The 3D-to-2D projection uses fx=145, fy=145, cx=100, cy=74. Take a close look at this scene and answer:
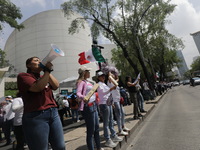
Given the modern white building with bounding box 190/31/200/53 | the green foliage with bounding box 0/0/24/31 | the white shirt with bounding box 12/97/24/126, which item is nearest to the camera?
the white shirt with bounding box 12/97/24/126

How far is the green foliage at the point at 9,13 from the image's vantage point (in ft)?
37.0

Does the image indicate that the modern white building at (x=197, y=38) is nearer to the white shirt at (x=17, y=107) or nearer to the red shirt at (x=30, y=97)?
the white shirt at (x=17, y=107)

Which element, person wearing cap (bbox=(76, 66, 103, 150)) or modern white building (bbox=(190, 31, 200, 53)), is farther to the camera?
modern white building (bbox=(190, 31, 200, 53))

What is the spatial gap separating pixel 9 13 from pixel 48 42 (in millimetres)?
25256

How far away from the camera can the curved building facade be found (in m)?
35.7

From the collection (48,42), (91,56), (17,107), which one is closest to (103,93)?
(91,56)

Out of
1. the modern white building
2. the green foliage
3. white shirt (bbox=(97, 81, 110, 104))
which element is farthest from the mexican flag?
the modern white building

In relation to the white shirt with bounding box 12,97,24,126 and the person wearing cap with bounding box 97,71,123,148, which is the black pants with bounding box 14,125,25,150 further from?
the person wearing cap with bounding box 97,71,123,148

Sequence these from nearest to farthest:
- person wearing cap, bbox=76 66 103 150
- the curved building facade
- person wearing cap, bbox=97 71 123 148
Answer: person wearing cap, bbox=76 66 103 150, person wearing cap, bbox=97 71 123 148, the curved building facade

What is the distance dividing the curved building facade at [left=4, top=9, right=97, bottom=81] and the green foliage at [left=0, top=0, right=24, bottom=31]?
22.7 metres

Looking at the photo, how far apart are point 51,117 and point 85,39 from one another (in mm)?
42529

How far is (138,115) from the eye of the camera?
605 cm

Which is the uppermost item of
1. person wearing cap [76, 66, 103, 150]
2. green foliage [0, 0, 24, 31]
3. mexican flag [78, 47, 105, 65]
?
green foliage [0, 0, 24, 31]

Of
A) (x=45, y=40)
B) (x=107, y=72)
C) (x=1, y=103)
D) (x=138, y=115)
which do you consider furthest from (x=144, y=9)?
(x=45, y=40)
